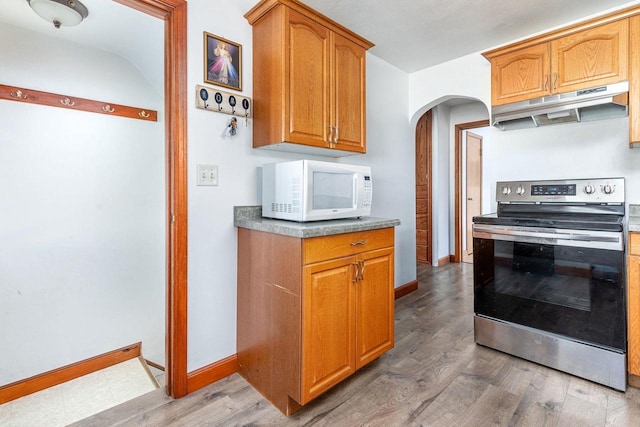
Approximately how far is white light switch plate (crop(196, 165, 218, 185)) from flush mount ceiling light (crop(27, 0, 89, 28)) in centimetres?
126

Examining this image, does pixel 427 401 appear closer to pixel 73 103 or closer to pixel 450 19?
pixel 450 19

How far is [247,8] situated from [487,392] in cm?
259

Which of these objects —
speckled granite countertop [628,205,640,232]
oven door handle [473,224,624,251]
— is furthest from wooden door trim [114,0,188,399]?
speckled granite countertop [628,205,640,232]

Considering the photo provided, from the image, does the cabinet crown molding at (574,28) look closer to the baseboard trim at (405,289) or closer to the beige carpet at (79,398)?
the baseboard trim at (405,289)

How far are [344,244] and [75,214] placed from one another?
212cm

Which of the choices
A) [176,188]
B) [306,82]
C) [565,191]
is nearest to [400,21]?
[306,82]

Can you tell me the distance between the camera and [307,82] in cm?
183

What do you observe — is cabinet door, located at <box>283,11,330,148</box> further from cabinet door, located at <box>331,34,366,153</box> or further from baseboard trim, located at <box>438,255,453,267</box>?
baseboard trim, located at <box>438,255,453,267</box>

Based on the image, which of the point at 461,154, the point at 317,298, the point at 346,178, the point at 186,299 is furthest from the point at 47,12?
the point at 461,154

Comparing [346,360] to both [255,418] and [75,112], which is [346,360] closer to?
Answer: [255,418]

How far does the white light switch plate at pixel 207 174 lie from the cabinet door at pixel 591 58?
2.25 m

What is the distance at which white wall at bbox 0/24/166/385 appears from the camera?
83.0 inches

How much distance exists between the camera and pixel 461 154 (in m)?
4.62

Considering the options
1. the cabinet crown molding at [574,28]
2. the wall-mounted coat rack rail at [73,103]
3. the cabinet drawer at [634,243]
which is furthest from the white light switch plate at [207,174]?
the cabinet drawer at [634,243]
